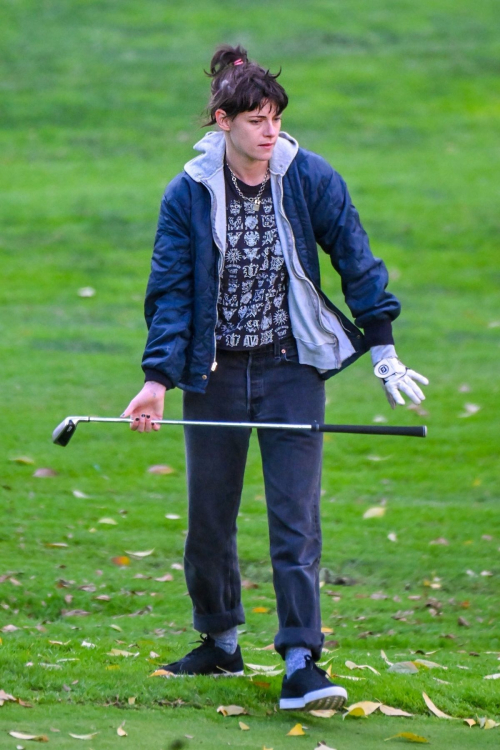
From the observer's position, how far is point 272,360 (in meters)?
4.54

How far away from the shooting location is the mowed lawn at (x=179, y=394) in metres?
4.80

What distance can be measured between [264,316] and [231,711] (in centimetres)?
144

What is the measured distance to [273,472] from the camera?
451 centimetres

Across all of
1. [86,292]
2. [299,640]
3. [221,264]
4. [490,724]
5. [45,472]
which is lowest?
[490,724]

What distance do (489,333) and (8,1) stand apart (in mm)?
15305

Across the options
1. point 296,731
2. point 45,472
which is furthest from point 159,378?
point 45,472

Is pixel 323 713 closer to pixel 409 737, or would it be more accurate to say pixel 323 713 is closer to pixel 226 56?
pixel 409 737

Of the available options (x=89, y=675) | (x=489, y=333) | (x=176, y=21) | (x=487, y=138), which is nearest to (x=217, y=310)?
(x=89, y=675)

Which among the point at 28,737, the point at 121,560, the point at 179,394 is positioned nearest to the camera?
the point at 28,737

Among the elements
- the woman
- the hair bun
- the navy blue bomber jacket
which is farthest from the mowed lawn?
the hair bun

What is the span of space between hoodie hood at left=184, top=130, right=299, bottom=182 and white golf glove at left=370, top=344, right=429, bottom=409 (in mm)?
763

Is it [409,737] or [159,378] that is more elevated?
[159,378]

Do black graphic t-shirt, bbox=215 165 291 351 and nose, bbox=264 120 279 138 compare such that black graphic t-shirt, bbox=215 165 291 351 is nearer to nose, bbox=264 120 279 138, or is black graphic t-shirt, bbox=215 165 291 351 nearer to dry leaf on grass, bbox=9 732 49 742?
nose, bbox=264 120 279 138

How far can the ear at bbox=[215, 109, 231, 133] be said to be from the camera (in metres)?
4.43
